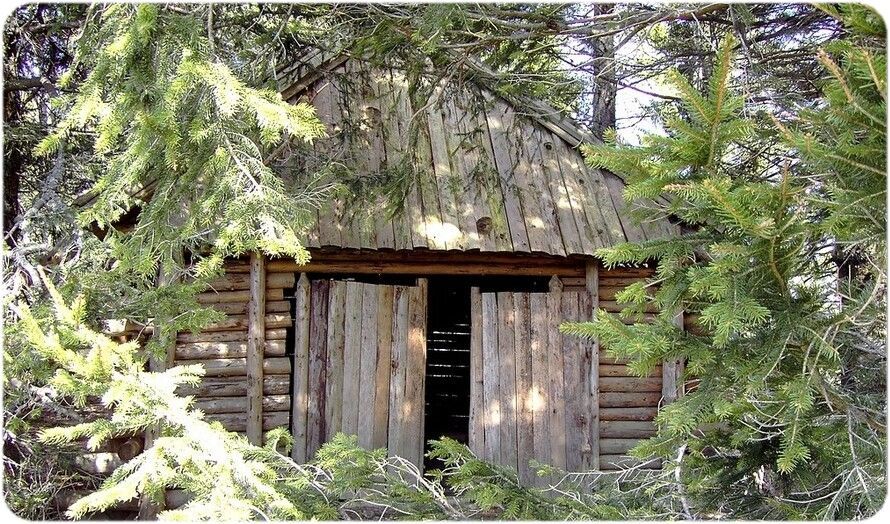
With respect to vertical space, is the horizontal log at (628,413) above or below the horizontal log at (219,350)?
below

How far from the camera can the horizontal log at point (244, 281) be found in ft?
23.7

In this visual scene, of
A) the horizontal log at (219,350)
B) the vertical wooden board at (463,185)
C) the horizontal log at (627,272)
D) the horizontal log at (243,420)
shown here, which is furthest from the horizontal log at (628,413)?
the horizontal log at (219,350)

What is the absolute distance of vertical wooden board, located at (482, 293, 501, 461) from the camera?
7367mm

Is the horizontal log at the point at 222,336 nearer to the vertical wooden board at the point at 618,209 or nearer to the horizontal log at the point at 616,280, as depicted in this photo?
the horizontal log at the point at 616,280

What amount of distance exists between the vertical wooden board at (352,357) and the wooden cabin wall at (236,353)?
0.55 meters

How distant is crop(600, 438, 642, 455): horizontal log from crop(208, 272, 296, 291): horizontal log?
3.51 metres

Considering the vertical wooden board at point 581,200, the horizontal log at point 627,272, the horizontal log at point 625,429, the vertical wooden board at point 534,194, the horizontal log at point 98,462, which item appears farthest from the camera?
the horizontal log at point 627,272

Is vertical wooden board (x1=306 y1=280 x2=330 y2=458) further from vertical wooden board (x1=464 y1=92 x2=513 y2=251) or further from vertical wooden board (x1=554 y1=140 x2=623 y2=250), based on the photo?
vertical wooden board (x1=554 y1=140 x2=623 y2=250)

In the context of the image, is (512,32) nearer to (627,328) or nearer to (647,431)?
(627,328)

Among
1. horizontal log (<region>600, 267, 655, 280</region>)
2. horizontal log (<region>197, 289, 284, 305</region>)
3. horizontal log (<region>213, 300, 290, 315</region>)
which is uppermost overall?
horizontal log (<region>600, 267, 655, 280</region>)

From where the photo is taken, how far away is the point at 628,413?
7629 millimetres

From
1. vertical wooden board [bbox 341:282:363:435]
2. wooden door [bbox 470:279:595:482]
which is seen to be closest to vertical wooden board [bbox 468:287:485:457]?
wooden door [bbox 470:279:595:482]

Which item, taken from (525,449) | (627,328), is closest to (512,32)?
(627,328)

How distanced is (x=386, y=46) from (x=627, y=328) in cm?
332
